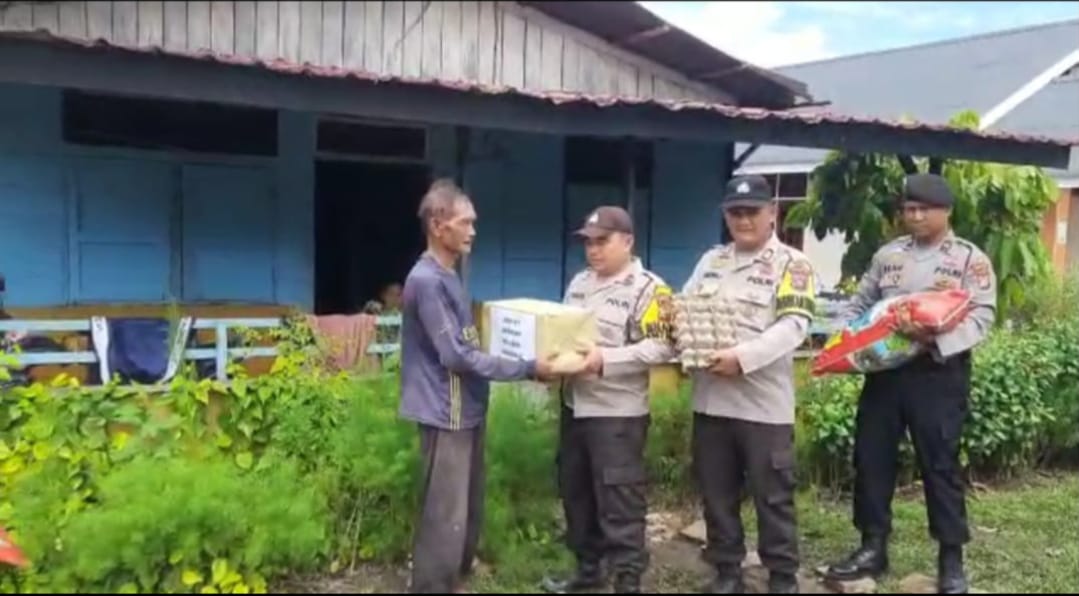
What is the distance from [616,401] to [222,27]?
5516mm

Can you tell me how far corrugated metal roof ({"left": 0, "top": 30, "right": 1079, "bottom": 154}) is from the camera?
566cm

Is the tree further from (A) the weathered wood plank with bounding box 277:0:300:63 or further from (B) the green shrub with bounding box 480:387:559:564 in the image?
(B) the green shrub with bounding box 480:387:559:564

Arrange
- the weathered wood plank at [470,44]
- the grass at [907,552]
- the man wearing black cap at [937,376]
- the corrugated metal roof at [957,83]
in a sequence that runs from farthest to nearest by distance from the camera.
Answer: the corrugated metal roof at [957,83] → the weathered wood plank at [470,44] → the grass at [907,552] → the man wearing black cap at [937,376]

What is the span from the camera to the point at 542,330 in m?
3.91

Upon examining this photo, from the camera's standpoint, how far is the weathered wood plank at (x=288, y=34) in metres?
8.44

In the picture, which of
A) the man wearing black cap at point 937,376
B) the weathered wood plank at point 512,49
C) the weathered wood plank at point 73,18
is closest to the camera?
the man wearing black cap at point 937,376

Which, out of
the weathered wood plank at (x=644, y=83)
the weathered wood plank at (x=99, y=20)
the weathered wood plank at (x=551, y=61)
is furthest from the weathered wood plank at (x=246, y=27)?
the weathered wood plank at (x=644, y=83)

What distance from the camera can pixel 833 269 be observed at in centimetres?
1745

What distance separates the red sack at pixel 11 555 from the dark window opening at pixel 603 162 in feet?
19.8

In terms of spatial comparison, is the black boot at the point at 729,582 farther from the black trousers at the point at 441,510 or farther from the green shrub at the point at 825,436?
the green shrub at the point at 825,436

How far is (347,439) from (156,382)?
5.38ft

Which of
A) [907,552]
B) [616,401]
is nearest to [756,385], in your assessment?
[616,401]

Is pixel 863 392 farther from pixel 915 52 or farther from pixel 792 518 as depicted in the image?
pixel 915 52

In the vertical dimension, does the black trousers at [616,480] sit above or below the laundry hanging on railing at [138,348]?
below
